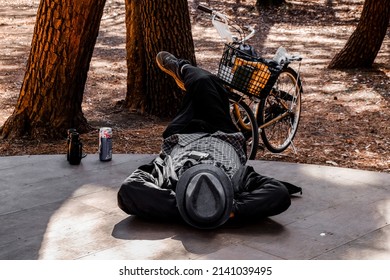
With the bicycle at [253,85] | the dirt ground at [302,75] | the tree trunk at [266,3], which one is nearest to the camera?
the bicycle at [253,85]

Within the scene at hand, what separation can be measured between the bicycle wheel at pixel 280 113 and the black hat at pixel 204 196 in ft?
7.69

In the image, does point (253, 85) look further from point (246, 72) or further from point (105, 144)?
point (105, 144)

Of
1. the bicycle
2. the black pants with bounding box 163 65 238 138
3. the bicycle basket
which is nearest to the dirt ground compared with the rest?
the bicycle

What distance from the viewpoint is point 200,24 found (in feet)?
54.9

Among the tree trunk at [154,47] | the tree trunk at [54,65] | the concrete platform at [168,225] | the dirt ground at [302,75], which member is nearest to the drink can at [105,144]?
the concrete platform at [168,225]

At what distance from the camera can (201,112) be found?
17.5 ft

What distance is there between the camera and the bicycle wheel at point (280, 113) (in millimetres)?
6656

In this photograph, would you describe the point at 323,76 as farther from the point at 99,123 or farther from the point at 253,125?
the point at 253,125

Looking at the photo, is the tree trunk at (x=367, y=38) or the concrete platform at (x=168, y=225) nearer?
the concrete platform at (x=168, y=225)

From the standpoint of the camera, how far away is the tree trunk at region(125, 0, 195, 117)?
8172mm

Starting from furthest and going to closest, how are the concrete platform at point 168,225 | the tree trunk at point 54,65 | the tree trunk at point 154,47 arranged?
the tree trunk at point 154,47 < the tree trunk at point 54,65 < the concrete platform at point 168,225

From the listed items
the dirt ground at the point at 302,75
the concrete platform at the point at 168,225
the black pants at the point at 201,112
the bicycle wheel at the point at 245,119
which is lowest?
the dirt ground at the point at 302,75

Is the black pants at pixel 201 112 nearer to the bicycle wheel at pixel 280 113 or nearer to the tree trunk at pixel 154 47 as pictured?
the bicycle wheel at pixel 280 113

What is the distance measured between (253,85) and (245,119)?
413mm
